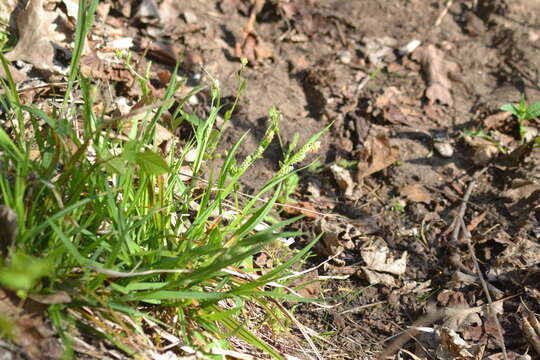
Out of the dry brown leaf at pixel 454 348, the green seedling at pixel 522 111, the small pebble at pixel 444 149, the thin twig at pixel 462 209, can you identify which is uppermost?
the green seedling at pixel 522 111

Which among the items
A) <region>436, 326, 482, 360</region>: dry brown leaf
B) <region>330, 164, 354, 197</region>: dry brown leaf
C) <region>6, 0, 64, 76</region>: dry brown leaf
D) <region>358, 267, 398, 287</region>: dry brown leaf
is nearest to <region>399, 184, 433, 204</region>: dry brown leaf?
<region>330, 164, 354, 197</region>: dry brown leaf

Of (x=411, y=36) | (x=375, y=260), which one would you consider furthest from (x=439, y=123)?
(x=375, y=260)

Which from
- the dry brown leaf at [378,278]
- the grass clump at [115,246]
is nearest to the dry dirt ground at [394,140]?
the dry brown leaf at [378,278]

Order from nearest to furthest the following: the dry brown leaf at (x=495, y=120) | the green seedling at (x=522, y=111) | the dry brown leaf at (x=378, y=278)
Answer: the dry brown leaf at (x=378, y=278) → the green seedling at (x=522, y=111) → the dry brown leaf at (x=495, y=120)

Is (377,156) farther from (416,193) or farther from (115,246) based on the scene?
(115,246)

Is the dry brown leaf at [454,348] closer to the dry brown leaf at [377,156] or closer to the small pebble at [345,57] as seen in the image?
the dry brown leaf at [377,156]

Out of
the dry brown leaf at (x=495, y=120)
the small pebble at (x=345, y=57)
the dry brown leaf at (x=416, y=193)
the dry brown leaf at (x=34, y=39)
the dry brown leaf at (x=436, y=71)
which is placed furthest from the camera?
the small pebble at (x=345, y=57)
